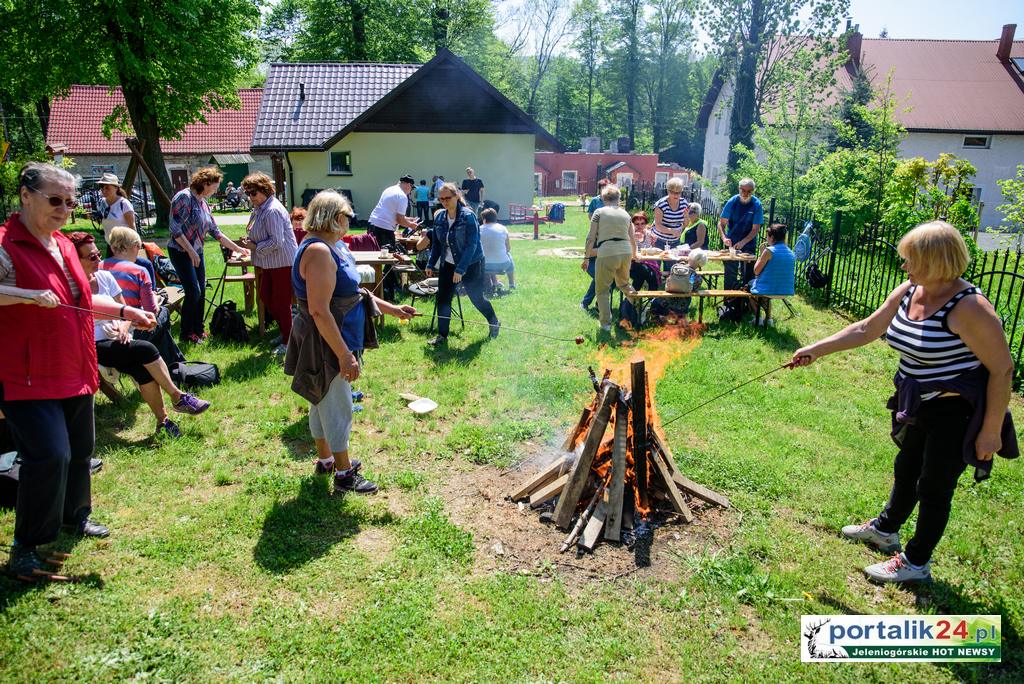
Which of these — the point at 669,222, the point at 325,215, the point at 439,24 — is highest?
the point at 439,24

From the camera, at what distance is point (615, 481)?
401 cm

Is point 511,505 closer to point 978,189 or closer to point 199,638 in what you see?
point 199,638

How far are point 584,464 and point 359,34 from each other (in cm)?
3527

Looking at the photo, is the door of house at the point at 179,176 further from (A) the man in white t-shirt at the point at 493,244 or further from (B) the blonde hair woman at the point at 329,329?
(B) the blonde hair woman at the point at 329,329

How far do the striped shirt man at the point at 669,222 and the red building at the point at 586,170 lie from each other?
1224 inches

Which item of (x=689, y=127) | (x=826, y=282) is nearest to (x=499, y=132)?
(x=826, y=282)

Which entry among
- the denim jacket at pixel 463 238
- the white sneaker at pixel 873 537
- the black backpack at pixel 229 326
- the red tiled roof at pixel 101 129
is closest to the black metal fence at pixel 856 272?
the denim jacket at pixel 463 238

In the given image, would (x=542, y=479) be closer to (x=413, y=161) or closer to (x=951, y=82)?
(x=413, y=161)

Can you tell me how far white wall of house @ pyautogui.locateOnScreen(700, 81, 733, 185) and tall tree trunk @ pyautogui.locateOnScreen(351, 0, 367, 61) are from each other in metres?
18.5

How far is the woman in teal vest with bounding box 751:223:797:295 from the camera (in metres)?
8.27

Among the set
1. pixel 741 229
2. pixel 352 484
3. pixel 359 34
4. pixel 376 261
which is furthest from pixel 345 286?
pixel 359 34

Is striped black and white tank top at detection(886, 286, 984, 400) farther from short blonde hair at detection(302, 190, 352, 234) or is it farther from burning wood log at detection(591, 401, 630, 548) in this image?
short blonde hair at detection(302, 190, 352, 234)

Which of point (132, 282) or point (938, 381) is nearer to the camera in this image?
point (938, 381)

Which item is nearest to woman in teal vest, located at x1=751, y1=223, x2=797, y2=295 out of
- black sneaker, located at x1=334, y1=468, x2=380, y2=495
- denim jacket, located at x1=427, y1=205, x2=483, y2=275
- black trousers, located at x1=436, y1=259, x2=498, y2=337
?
black trousers, located at x1=436, y1=259, x2=498, y2=337
